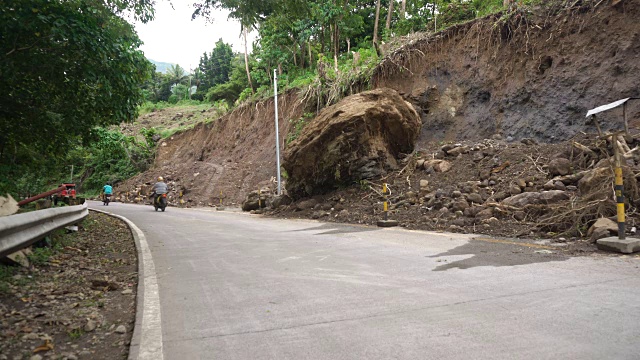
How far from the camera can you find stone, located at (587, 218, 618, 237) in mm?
7094

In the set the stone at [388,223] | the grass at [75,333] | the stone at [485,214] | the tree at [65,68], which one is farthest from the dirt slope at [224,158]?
the grass at [75,333]

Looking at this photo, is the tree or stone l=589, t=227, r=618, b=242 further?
the tree

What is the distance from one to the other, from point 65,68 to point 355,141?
9433 millimetres

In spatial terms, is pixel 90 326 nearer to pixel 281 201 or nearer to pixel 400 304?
pixel 400 304

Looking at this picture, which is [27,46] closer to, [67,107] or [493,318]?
[67,107]

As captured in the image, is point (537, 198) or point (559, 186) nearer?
point (537, 198)

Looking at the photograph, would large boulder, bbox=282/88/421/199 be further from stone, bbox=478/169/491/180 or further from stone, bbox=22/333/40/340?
stone, bbox=22/333/40/340

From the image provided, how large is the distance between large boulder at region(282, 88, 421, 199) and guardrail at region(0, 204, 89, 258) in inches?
372

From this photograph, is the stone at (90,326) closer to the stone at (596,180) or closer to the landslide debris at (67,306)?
the landslide debris at (67,306)

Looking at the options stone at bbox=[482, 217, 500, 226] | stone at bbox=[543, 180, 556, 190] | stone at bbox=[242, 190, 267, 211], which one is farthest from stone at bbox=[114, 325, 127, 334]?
stone at bbox=[242, 190, 267, 211]

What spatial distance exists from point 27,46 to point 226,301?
627 cm

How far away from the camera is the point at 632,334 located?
129 inches

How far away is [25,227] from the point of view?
5359 mm

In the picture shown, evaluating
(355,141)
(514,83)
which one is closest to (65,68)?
(355,141)
